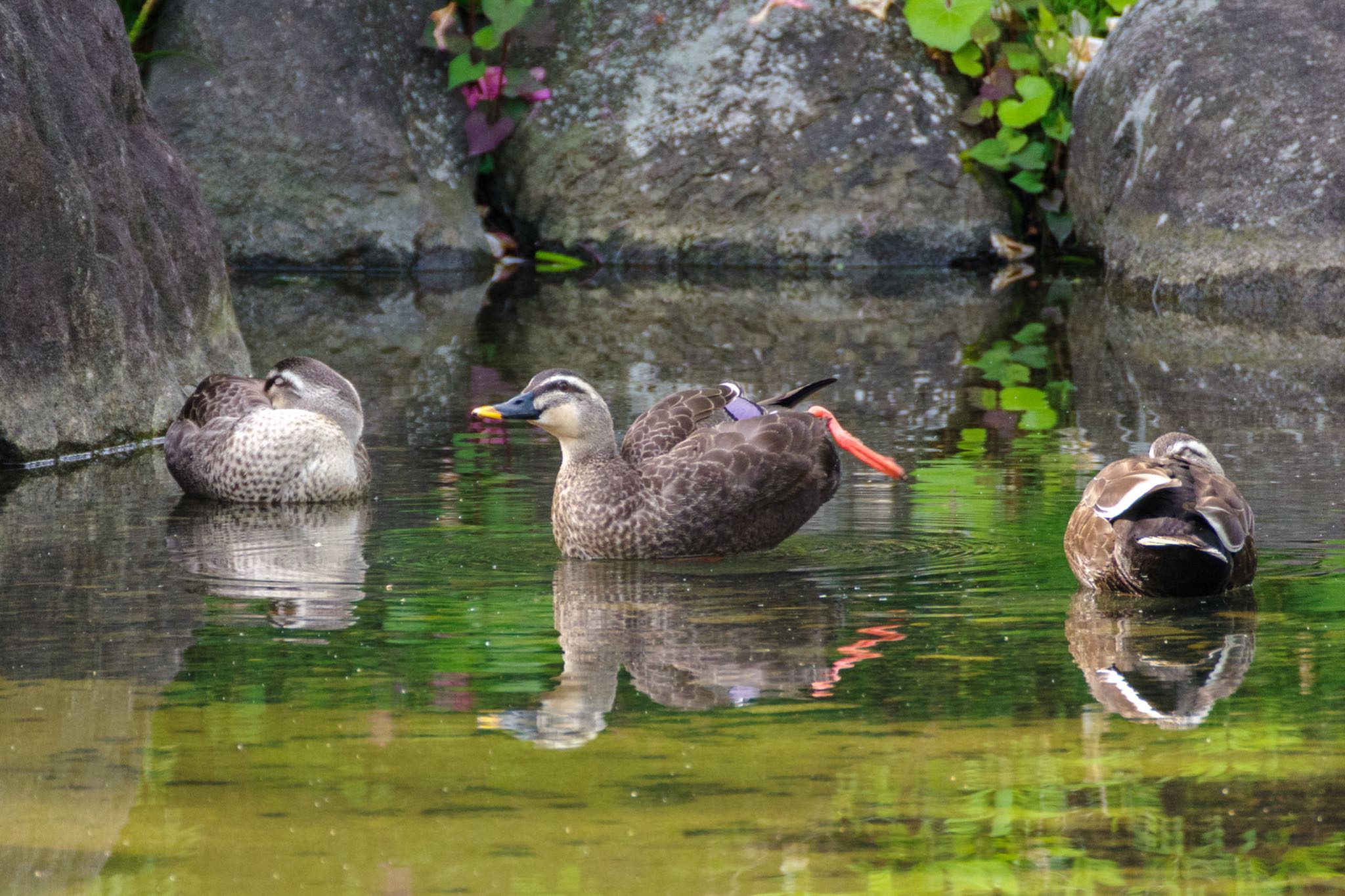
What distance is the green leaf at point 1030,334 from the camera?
12.6 m

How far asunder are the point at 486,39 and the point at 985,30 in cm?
453

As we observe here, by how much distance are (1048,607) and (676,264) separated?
13405 mm

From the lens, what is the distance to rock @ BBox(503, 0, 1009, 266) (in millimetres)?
17984

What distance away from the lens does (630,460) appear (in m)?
6.64

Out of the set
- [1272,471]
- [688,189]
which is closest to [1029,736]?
[1272,471]

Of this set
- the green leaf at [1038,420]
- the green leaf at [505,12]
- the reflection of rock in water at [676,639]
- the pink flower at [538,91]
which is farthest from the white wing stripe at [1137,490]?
the pink flower at [538,91]

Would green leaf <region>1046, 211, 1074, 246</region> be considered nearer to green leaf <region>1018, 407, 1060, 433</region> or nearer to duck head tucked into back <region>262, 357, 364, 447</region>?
green leaf <region>1018, 407, 1060, 433</region>

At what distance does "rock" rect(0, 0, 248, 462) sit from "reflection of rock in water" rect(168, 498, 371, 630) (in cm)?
121

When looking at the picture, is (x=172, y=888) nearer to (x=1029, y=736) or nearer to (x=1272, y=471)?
(x=1029, y=736)

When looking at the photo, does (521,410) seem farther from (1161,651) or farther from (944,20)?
(944,20)

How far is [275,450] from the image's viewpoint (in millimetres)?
7566

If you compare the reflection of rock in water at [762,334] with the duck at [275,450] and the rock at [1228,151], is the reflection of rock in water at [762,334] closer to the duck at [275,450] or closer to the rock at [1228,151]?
the rock at [1228,151]

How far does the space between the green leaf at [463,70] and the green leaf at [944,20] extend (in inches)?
155

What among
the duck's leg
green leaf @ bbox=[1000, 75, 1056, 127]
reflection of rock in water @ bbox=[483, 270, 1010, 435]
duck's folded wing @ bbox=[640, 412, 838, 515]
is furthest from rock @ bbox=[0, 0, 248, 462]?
green leaf @ bbox=[1000, 75, 1056, 127]
